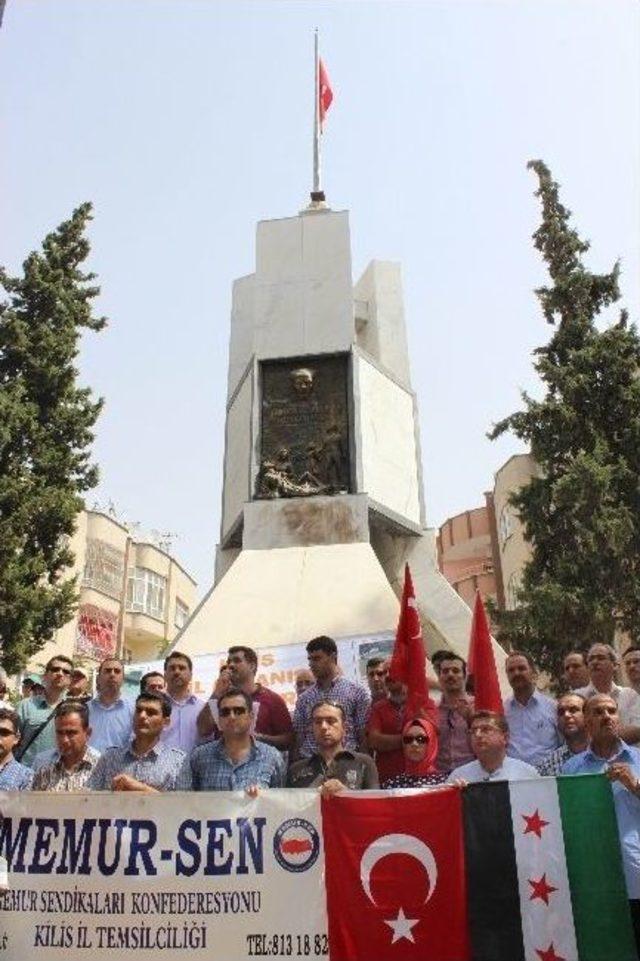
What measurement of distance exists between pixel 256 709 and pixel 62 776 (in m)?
1.65

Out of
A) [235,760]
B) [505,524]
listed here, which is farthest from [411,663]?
[505,524]

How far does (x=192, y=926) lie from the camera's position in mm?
4367

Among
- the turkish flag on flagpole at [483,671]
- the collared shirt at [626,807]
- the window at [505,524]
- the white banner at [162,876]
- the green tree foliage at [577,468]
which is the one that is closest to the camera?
the collared shirt at [626,807]

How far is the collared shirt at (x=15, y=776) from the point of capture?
192 inches

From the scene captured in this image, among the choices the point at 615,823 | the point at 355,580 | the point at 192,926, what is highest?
the point at 355,580

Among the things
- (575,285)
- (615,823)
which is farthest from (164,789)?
(575,285)

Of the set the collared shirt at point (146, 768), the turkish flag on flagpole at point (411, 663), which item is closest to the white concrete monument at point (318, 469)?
the turkish flag on flagpole at point (411, 663)

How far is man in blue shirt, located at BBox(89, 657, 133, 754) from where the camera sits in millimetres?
6164

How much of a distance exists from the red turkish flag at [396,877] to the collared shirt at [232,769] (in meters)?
0.43

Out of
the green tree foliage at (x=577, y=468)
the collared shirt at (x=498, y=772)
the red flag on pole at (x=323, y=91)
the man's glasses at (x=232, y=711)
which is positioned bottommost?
the collared shirt at (x=498, y=772)

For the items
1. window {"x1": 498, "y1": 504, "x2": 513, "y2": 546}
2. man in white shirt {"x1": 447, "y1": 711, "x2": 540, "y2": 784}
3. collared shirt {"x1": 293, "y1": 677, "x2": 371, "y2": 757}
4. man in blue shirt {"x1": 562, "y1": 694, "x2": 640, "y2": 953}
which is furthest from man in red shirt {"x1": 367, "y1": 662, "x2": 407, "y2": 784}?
window {"x1": 498, "y1": 504, "x2": 513, "y2": 546}

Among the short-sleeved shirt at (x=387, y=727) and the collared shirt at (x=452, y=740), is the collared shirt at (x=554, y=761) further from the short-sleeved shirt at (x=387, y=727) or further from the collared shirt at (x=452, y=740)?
the short-sleeved shirt at (x=387, y=727)

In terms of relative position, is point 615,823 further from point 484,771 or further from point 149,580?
point 149,580

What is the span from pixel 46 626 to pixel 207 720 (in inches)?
396
